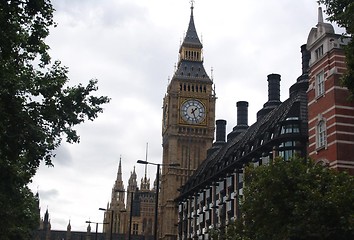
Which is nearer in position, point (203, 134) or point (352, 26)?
point (352, 26)

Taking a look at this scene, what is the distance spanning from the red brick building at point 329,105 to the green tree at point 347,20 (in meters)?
13.5

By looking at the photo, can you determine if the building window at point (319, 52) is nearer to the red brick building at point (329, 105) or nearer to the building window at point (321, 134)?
the red brick building at point (329, 105)

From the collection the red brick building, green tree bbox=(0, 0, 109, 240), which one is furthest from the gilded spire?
green tree bbox=(0, 0, 109, 240)

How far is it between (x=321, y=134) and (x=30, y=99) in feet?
75.0

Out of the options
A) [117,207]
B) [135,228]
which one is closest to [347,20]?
[135,228]

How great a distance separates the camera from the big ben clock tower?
12081 centimetres

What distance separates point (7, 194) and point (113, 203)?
16533 centimetres

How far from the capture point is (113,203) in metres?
190

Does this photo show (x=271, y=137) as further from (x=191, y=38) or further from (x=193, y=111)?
(x=191, y=38)

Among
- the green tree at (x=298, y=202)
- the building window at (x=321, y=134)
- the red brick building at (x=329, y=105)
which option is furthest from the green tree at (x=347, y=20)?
the building window at (x=321, y=134)

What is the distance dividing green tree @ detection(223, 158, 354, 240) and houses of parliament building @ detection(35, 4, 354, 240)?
16.4ft

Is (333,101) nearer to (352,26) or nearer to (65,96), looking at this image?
(352,26)

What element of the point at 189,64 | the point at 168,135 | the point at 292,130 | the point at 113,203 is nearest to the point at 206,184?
the point at 292,130

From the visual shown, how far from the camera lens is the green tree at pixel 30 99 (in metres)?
20.0
